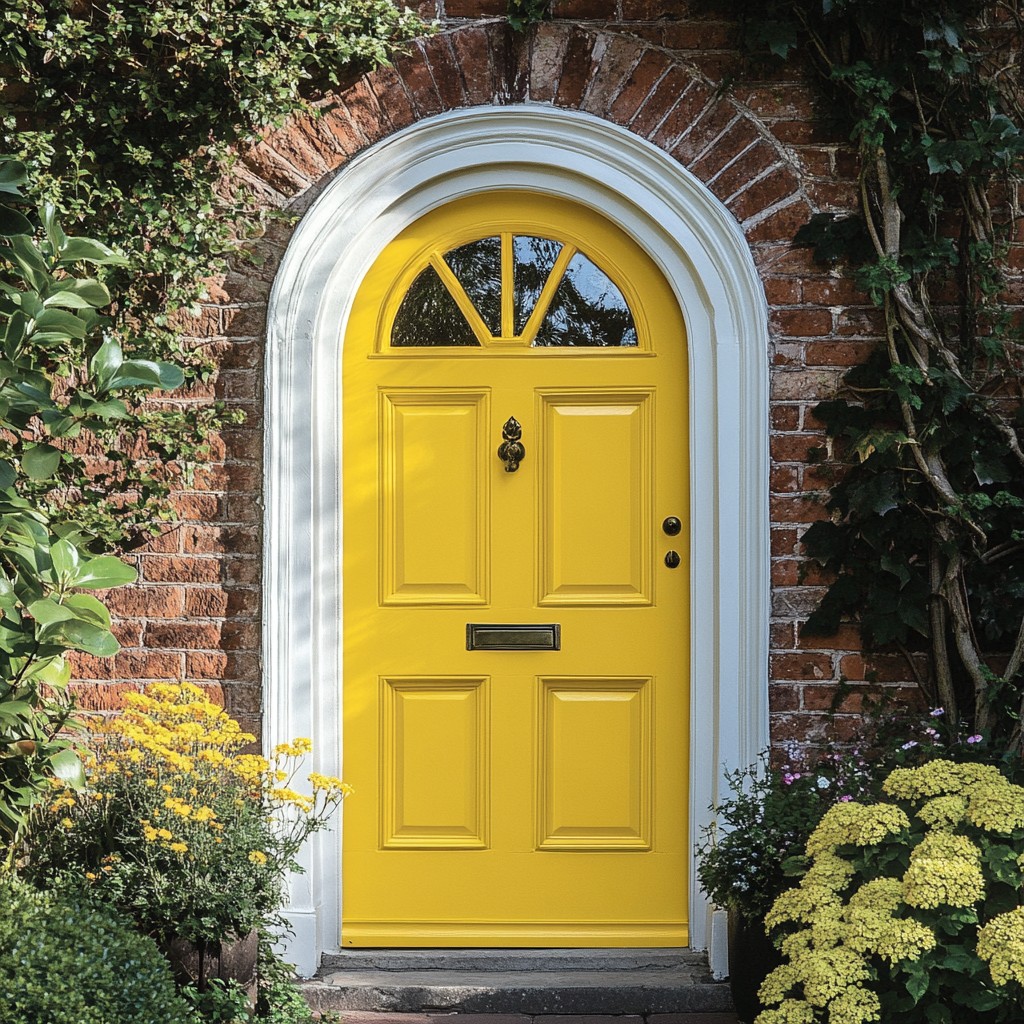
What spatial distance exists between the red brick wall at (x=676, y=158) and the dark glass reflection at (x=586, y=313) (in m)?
0.45

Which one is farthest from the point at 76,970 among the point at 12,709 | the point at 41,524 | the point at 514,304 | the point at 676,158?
the point at 676,158

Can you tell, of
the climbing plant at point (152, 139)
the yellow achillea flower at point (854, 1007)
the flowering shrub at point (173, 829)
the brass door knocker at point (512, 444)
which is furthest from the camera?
the brass door knocker at point (512, 444)

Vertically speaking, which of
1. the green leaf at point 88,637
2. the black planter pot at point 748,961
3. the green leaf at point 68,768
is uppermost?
the green leaf at point 88,637

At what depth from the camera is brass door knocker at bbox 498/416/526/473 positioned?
365 centimetres

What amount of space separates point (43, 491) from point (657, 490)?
1905 mm

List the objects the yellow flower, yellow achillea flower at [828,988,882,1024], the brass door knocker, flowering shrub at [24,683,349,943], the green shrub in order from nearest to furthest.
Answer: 1. the green shrub
2. yellow achillea flower at [828,988,882,1024]
3. the yellow flower
4. flowering shrub at [24,683,349,943]
5. the brass door knocker

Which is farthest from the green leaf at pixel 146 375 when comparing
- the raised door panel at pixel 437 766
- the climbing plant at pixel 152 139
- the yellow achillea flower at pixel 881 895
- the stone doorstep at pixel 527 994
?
the yellow achillea flower at pixel 881 895

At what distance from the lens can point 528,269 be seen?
371 cm

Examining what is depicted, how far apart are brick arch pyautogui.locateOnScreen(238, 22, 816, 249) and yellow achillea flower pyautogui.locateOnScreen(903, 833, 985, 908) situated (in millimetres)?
1872

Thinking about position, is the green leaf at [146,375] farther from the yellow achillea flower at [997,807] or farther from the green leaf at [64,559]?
the yellow achillea flower at [997,807]

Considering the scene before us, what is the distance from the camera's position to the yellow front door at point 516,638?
3.66 m

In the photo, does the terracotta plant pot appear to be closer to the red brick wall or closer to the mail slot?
the red brick wall

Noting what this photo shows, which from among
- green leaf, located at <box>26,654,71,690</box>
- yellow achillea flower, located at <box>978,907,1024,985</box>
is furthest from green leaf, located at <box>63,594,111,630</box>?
yellow achillea flower, located at <box>978,907,1024,985</box>

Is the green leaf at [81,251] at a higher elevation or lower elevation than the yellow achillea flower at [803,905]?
higher
